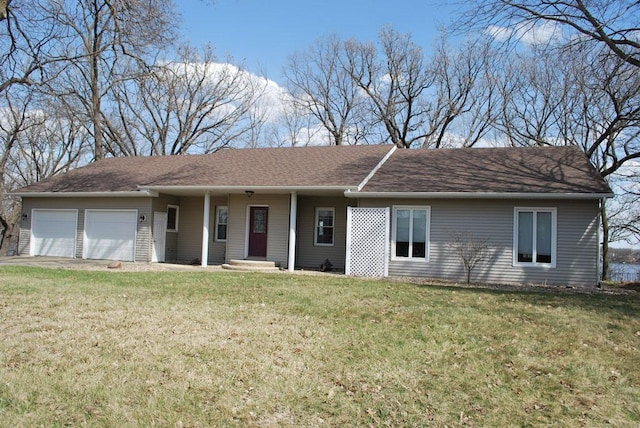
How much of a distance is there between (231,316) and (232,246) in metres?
9.73

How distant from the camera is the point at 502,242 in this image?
43.4 feet

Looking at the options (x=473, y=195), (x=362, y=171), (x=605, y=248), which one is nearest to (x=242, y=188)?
(x=362, y=171)

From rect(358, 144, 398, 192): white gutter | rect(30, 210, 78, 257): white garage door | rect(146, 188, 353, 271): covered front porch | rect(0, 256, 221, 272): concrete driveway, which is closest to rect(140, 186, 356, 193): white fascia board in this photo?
rect(146, 188, 353, 271): covered front porch

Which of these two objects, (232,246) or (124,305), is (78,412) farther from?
(232,246)

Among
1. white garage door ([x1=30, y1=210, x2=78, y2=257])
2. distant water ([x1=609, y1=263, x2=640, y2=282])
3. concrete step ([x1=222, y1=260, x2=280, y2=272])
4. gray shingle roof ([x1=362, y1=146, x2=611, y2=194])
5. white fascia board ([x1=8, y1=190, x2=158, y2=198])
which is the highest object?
gray shingle roof ([x1=362, y1=146, x2=611, y2=194])

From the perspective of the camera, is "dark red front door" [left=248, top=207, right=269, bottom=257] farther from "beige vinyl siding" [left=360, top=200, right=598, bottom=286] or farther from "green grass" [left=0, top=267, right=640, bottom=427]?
"green grass" [left=0, top=267, right=640, bottom=427]

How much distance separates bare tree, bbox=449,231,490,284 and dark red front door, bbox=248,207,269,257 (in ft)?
21.3

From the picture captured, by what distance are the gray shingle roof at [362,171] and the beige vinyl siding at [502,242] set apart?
0.53 metres

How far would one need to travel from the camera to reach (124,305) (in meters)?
7.70

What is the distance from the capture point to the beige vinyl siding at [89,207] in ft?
55.3

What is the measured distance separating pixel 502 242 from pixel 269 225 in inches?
297

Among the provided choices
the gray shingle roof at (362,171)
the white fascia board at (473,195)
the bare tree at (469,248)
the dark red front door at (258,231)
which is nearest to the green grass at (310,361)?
the white fascia board at (473,195)

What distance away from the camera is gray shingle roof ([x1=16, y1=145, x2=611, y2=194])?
535 inches

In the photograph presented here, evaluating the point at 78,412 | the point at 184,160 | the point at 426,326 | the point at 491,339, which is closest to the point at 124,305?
the point at 78,412
